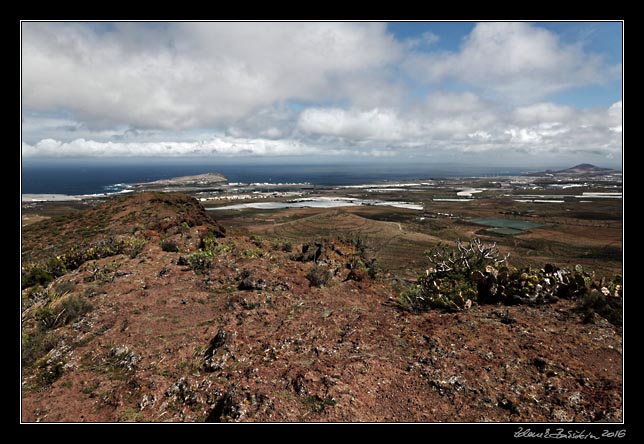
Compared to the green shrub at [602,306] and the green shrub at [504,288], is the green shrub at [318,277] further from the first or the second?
the green shrub at [602,306]

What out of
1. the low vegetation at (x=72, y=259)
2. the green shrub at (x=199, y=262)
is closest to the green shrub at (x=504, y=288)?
the green shrub at (x=199, y=262)

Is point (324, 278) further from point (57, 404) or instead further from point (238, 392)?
point (57, 404)

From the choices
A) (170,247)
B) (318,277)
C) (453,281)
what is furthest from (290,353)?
(170,247)

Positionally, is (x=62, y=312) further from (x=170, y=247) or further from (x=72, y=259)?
(x=72, y=259)

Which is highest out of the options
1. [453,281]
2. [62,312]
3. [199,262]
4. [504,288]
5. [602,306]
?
[199,262]

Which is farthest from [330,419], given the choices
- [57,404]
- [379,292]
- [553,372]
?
[379,292]

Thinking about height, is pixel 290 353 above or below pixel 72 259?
below

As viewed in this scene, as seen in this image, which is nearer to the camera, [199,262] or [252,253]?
[199,262]

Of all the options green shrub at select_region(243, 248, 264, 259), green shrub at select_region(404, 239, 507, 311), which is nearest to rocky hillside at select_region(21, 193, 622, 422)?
green shrub at select_region(404, 239, 507, 311)

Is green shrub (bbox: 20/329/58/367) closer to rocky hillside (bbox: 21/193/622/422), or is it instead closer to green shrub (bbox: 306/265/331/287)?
rocky hillside (bbox: 21/193/622/422)
